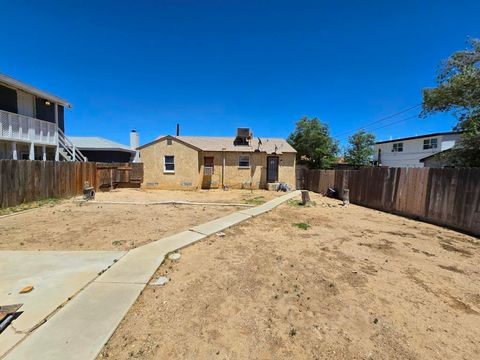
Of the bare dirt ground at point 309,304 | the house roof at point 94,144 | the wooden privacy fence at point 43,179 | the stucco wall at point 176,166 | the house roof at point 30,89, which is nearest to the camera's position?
the bare dirt ground at point 309,304

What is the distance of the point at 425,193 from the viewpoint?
344 inches

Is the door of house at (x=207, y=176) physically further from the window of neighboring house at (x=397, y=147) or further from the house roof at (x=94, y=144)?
the window of neighboring house at (x=397, y=147)

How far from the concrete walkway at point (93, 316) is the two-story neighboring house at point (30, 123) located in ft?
44.9

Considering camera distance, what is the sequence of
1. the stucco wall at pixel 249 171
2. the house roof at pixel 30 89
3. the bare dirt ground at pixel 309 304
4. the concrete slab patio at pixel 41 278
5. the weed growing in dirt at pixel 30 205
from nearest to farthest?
1. the bare dirt ground at pixel 309 304
2. the concrete slab patio at pixel 41 278
3. the weed growing in dirt at pixel 30 205
4. the house roof at pixel 30 89
5. the stucco wall at pixel 249 171

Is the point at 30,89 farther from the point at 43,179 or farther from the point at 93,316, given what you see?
the point at 93,316

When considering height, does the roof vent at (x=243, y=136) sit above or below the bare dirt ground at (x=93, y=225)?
above

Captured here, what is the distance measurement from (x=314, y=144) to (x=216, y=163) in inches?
445

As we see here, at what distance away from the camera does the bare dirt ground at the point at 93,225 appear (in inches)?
218

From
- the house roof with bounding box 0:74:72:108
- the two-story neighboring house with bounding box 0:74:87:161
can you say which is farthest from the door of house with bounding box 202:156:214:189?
the house roof with bounding box 0:74:72:108

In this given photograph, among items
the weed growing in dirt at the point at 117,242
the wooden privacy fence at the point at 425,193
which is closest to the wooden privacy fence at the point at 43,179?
the weed growing in dirt at the point at 117,242

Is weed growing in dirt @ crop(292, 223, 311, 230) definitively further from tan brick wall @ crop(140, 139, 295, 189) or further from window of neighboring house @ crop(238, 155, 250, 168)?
window of neighboring house @ crop(238, 155, 250, 168)

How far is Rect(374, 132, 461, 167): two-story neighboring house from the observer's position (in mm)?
23781

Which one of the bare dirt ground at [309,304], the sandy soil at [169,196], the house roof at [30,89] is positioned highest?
the house roof at [30,89]

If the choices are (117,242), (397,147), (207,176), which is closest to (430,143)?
(397,147)
